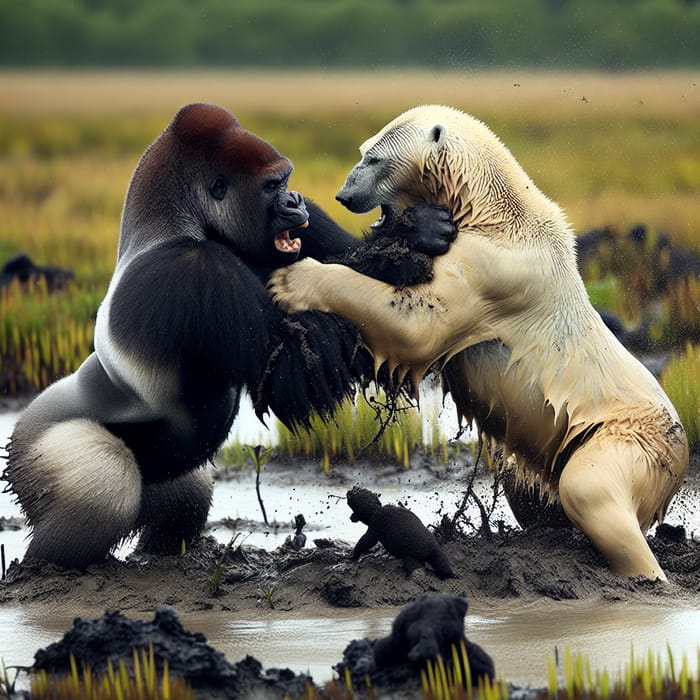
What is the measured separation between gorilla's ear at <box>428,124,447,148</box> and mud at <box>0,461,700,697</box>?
4.76ft

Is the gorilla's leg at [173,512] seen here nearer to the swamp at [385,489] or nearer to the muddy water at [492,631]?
the swamp at [385,489]

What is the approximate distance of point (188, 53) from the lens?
2744 cm

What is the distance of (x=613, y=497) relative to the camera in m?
5.57

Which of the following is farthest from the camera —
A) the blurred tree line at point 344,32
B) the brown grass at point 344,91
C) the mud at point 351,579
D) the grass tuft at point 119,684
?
the blurred tree line at point 344,32

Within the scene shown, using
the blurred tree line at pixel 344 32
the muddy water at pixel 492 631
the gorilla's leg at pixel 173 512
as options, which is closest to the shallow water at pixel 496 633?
the muddy water at pixel 492 631

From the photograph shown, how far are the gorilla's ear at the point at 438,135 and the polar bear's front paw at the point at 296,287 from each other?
2.09ft

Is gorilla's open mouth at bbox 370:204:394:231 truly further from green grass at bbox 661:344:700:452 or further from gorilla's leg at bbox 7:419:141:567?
green grass at bbox 661:344:700:452

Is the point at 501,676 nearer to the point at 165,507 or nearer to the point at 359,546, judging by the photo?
the point at 359,546

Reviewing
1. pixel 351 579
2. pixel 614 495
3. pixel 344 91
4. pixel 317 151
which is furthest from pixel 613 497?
pixel 344 91

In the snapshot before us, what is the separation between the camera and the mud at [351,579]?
5.50m

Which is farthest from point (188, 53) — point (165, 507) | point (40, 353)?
point (165, 507)

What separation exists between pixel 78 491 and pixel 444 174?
177cm

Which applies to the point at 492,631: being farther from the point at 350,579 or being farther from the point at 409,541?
the point at 350,579

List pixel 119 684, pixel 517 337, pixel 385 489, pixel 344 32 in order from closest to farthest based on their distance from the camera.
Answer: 1. pixel 119 684
2. pixel 517 337
3. pixel 385 489
4. pixel 344 32
